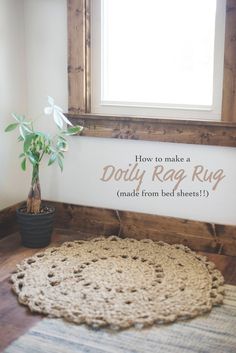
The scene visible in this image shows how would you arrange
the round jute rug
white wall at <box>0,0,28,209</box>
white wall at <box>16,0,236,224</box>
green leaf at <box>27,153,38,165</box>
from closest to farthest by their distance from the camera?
1. the round jute rug
2. green leaf at <box>27,153,38,165</box>
3. white wall at <box>16,0,236,224</box>
4. white wall at <box>0,0,28,209</box>

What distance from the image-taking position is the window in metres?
3.03

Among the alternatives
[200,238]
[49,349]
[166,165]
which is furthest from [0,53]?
[49,349]

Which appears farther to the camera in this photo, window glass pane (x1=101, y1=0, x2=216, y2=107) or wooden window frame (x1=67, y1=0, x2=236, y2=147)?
window glass pane (x1=101, y1=0, x2=216, y2=107)

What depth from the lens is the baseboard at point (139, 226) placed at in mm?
3111

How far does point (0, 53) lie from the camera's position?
3.19m

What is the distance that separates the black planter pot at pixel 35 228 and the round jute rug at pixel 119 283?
110mm

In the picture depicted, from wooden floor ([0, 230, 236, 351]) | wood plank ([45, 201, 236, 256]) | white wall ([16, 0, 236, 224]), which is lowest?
wooden floor ([0, 230, 236, 351])

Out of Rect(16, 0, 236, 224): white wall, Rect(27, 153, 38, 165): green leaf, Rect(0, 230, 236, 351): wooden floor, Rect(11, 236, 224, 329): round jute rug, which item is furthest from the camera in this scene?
Rect(16, 0, 236, 224): white wall

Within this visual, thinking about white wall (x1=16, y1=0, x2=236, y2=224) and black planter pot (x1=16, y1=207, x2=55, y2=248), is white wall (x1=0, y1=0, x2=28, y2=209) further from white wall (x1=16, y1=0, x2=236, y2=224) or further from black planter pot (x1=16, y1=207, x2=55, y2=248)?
black planter pot (x1=16, y1=207, x2=55, y2=248)

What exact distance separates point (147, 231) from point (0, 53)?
1.57 metres

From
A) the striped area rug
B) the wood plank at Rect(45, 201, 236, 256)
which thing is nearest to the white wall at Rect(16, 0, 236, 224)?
the wood plank at Rect(45, 201, 236, 256)

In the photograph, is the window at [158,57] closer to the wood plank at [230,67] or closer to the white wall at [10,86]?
the wood plank at [230,67]

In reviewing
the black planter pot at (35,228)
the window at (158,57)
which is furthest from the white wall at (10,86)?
the window at (158,57)

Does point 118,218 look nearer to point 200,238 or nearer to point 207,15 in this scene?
point 200,238
